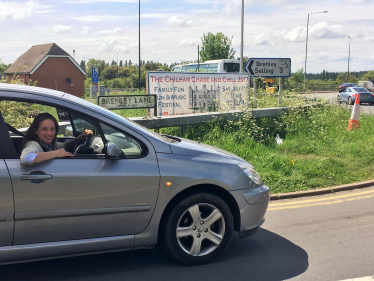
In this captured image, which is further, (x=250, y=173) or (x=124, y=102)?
(x=124, y=102)

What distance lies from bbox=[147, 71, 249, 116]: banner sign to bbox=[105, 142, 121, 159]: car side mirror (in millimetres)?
7449

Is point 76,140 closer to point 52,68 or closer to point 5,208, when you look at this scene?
point 5,208

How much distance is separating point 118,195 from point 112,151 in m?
0.38

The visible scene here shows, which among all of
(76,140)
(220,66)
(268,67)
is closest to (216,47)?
(220,66)

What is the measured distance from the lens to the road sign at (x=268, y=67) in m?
12.6

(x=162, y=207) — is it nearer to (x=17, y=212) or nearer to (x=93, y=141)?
(x=93, y=141)

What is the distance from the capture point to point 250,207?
407 cm

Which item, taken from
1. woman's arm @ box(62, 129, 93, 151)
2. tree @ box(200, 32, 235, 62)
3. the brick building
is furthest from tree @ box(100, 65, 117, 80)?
woman's arm @ box(62, 129, 93, 151)

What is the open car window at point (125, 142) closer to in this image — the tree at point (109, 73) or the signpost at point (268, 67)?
the signpost at point (268, 67)

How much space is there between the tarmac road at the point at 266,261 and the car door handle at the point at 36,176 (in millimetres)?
927

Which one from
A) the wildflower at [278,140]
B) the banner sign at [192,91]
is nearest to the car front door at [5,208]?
the wildflower at [278,140]

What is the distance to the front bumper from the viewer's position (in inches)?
158

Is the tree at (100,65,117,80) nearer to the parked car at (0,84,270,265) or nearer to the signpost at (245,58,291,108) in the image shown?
the signpost at (245,58,291,108)

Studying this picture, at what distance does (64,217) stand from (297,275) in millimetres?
2123
